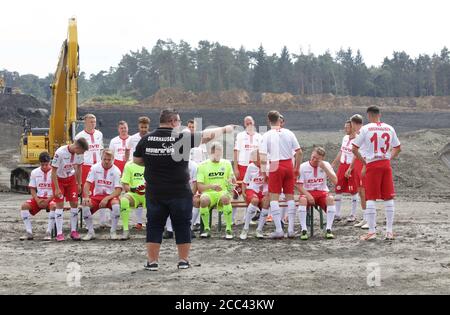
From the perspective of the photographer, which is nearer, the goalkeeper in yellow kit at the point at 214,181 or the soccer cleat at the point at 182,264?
the soccer cleat at the point at 182,264

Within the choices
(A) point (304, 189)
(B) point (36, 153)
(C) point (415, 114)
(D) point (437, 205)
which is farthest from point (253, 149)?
(C) point (415, 114)

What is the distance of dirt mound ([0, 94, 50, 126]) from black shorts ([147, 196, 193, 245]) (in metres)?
48.2

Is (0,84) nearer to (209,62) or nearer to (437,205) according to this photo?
(209,62)

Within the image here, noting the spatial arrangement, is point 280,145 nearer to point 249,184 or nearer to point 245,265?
point 249,184

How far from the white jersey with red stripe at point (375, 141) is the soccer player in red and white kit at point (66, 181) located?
16.1 ft

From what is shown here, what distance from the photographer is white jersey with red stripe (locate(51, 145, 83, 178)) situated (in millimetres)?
12977

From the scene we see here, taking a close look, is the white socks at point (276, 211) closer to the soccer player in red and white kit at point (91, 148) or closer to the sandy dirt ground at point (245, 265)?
the sandy dirt ground at point (245, 265)

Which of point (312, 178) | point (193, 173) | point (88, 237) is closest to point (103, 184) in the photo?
point (88, 237)

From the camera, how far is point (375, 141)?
12.5 meters

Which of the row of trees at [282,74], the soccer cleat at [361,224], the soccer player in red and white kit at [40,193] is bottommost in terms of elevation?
the soccer cleat at [361,224]

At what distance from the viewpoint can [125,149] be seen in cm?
1545

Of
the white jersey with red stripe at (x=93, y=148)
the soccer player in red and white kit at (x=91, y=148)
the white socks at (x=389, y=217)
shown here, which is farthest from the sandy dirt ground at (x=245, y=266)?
the white jersey with red stripe at (x=93, y=148)

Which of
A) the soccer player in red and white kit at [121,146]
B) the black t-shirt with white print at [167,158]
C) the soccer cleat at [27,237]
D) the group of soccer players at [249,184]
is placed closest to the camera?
the black t-shirt with white print at [167,158]

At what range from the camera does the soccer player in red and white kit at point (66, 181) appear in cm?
1293
